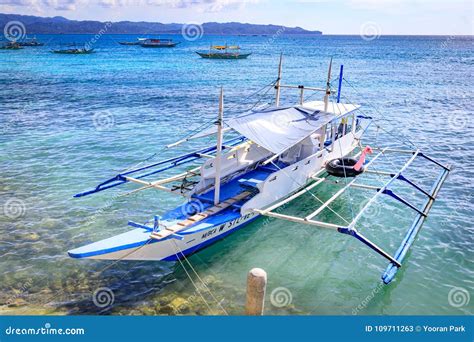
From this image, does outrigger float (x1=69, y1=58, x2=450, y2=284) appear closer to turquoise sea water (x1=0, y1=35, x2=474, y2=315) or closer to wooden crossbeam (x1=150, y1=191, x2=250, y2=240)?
wooden crossbeam (x1=150, y1=191, x2=250, y2=240)

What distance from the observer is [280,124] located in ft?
61.3

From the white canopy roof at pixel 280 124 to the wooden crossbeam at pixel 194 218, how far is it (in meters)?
2.29

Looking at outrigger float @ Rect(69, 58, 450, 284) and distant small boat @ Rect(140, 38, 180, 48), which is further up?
outrigger float @ Rect(69, 58, 450, 284)

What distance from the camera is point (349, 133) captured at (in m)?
24.3

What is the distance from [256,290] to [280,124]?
9526 millimetres

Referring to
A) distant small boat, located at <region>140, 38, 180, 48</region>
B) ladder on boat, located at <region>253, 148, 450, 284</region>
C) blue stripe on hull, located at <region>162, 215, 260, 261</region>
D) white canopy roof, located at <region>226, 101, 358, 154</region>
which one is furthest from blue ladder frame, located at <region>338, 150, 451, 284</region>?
distant small boat, located at <region>140, 38, 180, 48</region>

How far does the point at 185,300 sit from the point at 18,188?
12.7 metres

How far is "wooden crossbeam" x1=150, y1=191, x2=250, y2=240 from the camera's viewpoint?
45.4 ft

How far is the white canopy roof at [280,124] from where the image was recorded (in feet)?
54.7

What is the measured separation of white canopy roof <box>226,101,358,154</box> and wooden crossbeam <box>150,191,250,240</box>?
2.29 m

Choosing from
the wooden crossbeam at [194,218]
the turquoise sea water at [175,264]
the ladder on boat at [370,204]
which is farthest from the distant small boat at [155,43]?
the wooden crossbeam at [194,218]

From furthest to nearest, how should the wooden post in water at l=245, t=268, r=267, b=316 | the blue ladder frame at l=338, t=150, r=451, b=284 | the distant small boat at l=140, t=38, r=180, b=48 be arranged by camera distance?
the distant small boat at l=140, t=38, r=180, b=48 → the blue ladder frame at l=338, t=150, r=451, b=284 → the wooden post in water at l=245, t=268, r=267, b=316


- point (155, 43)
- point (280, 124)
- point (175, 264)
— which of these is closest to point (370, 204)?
point (280, 124)

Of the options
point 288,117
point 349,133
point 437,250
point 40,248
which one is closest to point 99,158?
point 40,248
